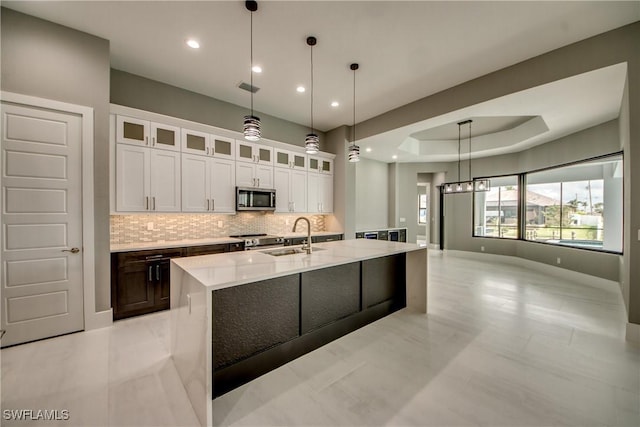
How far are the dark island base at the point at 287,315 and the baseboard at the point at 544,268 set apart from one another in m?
4.15

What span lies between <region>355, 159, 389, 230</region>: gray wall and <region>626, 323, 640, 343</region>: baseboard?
197 inches

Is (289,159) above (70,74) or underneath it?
underneath

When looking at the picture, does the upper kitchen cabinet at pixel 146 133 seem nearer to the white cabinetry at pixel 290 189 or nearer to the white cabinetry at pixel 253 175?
the white cabinetry at pixel 253 175

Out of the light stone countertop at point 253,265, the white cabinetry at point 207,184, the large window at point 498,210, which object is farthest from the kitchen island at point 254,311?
the large window at point 498,210

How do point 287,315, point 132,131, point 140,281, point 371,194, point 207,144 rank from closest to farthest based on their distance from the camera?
point 287,315 → point 140,281 → point 132,131 → point 207,144 → point 371,194

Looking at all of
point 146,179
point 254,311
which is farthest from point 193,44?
point 254,311

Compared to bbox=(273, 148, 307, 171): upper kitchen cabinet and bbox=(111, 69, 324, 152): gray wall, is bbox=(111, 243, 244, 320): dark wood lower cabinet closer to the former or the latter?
bbox=(111, 69, 324, 152): gray wall

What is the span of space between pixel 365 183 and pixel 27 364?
22.2ft

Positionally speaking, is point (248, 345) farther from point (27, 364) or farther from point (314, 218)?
point (314, 218)

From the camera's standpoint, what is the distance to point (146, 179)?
11.4 feet

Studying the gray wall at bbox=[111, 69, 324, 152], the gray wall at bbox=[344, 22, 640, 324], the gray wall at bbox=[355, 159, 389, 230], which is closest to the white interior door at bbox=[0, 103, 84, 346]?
the gray wall at bbox=[111, 69, 324, 152]

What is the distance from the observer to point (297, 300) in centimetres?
242

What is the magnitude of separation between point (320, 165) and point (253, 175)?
1.67 metres

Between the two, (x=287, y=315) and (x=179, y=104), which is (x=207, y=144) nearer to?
(x=179, y=104)
